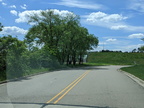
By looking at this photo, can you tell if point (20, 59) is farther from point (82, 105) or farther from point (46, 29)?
point (46, 29)

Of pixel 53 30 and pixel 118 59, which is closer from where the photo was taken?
pixel 53 30

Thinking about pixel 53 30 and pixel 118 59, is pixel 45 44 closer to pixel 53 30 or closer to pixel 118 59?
pixel 53 30

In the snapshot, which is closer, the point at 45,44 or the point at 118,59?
the point at 45,44

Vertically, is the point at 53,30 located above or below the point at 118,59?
above

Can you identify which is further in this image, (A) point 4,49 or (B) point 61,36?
(B) point 61,36

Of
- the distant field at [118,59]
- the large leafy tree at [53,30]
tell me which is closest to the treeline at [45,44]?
the large leafy tree at [53,30]

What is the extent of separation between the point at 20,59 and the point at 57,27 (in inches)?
832

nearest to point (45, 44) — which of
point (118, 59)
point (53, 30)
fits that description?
point (53, 30)

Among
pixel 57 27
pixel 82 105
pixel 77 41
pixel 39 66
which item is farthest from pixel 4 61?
pixel 77 41

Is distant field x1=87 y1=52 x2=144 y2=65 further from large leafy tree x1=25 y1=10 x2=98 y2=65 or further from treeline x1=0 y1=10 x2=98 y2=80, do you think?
large leafy tree x1=25 y1=10 x2=98 y2=65

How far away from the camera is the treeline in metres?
22.1

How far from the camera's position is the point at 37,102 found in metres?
8.95

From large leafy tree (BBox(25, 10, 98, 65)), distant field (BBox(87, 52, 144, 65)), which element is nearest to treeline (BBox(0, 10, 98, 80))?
large leafy tree (BBox(25, 10, 98, 65))

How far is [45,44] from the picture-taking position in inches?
1780
